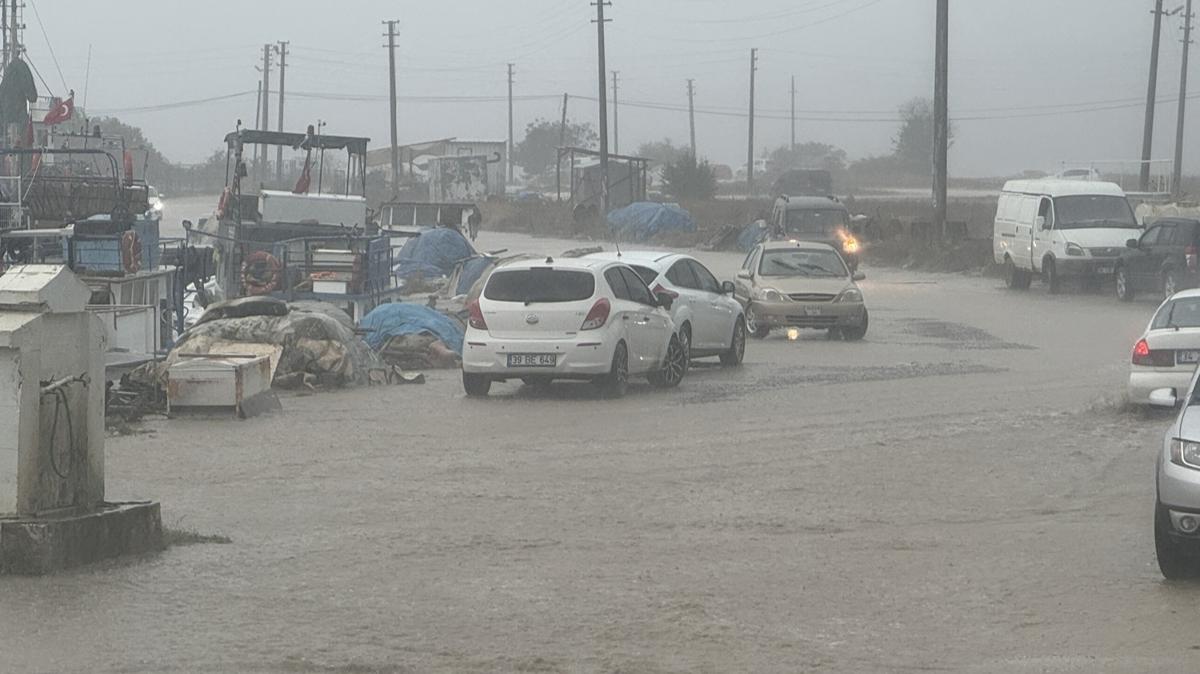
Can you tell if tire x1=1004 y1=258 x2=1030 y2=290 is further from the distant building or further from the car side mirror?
the distant building

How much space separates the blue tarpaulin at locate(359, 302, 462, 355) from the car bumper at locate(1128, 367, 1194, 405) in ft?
33.1

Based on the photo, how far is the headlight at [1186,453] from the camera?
948 centimetres

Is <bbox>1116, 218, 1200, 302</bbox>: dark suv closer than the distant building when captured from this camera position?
Yes

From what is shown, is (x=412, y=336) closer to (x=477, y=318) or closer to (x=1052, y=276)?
(x=477, y=318)

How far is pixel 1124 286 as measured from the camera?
37.2 m

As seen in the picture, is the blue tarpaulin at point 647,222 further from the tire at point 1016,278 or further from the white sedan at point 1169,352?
the white sedan at point 1169,352

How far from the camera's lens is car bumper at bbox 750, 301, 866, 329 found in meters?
27.9

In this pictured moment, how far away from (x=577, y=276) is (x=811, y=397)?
2845 millimetres

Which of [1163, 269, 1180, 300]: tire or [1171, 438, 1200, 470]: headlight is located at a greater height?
[1171, 438, 1200, 470]: headlight

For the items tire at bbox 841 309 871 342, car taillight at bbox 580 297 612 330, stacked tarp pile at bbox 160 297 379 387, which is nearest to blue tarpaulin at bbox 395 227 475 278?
tire at bbox 841 309 871 342

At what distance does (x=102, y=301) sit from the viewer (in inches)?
853

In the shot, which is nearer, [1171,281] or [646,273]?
[646,273]

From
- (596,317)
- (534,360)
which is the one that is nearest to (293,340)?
(534,360)

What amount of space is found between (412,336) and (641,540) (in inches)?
533
